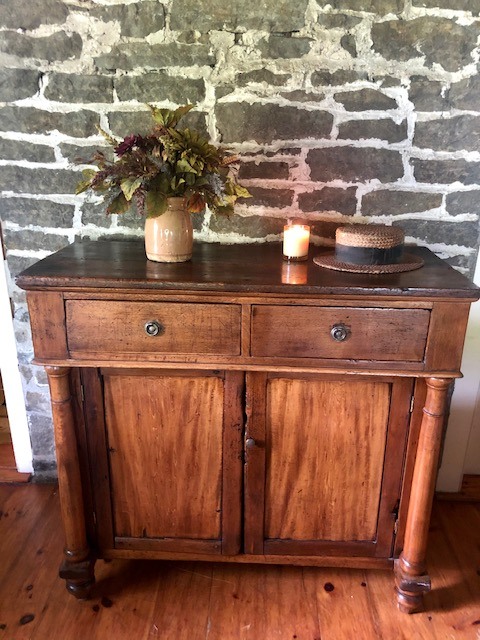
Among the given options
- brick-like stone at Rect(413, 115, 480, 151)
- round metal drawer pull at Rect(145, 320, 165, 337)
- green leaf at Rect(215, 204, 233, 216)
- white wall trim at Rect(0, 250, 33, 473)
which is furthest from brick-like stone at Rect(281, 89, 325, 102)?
white wall trim at Rect(0, 250, 33, 473)

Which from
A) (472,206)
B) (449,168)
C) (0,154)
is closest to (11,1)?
(0,154)

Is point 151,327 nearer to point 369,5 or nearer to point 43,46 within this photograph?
point 43,46

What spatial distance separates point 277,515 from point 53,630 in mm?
774

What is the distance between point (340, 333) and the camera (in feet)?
4.49

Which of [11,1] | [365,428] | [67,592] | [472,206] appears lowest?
[67,592]

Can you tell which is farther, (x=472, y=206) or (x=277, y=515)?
(x=472, y=206)

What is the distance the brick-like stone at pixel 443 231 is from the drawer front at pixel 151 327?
830 millimetres

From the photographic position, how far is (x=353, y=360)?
140 cm

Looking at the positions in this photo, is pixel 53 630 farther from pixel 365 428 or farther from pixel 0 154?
pixel 0 154

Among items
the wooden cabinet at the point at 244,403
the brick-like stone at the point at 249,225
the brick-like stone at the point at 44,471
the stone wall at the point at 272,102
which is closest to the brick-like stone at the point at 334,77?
the stone wall at the point at 272,102

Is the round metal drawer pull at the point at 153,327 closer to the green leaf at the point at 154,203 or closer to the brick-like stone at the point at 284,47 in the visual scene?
the green leaf at the point at 154,203

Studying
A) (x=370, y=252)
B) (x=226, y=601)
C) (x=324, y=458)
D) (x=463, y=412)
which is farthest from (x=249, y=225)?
(x=226, y=601)

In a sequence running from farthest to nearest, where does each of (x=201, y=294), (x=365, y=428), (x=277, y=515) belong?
(x=277, y=515)
(x=365, y=428)
(x=201, y=294)

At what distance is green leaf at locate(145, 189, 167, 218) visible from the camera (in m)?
1.41
